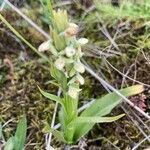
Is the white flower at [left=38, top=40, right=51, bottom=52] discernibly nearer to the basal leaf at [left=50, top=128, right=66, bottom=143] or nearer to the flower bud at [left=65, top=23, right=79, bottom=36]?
the flower bud at [left=65, top=23, right=79, bottom=36]

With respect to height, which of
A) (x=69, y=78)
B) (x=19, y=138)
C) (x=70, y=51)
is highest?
(x=70, y=51)

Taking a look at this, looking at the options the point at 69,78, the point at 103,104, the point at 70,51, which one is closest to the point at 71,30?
the point at 70,51

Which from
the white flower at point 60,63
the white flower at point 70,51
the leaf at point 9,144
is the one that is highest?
the white flower at point 70,51

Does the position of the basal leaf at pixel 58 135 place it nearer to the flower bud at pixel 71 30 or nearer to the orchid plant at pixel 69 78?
the orchid plant at pixel 69 78

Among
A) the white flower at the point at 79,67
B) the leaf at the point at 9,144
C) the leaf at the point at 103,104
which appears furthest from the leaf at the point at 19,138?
the white flower at the point at 79,67

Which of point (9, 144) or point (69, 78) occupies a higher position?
point (69, 78)

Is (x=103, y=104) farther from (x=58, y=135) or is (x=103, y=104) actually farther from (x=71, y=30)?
(x=71, y=30)

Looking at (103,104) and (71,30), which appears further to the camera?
(103,104)

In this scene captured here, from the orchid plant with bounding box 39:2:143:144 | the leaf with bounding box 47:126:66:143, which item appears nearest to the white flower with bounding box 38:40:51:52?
the orchid plant with bounding box 39:2:143:144
